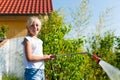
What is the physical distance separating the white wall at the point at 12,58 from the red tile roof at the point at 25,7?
2201 millimetres

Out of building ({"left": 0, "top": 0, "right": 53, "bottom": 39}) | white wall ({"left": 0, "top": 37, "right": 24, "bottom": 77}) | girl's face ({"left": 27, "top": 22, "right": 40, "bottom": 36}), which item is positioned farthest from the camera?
building ({"left": 0, "top": 0, "right": 53, "bottom": 39})

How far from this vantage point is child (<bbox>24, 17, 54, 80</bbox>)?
4.91m

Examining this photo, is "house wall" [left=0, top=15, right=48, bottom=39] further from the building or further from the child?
the child

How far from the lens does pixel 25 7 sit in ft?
56.9

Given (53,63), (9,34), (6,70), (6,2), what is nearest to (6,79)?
(6,70)

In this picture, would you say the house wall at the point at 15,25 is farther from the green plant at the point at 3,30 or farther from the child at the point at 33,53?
the child at the point at 33,53

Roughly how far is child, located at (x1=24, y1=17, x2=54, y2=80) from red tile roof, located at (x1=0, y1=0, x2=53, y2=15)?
35.2 feet

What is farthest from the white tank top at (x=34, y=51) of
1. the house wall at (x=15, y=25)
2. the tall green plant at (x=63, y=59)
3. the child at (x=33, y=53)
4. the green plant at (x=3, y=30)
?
the house wall at (x=15, y=25)

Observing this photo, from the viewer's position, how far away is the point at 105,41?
12.2 meters

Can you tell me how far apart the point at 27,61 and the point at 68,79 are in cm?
529

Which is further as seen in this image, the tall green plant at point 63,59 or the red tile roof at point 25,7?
the red tile roof at point 25,7

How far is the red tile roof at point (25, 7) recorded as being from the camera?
53.8ft

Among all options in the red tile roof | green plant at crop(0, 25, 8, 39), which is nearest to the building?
the red tile roof

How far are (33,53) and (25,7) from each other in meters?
12.5
